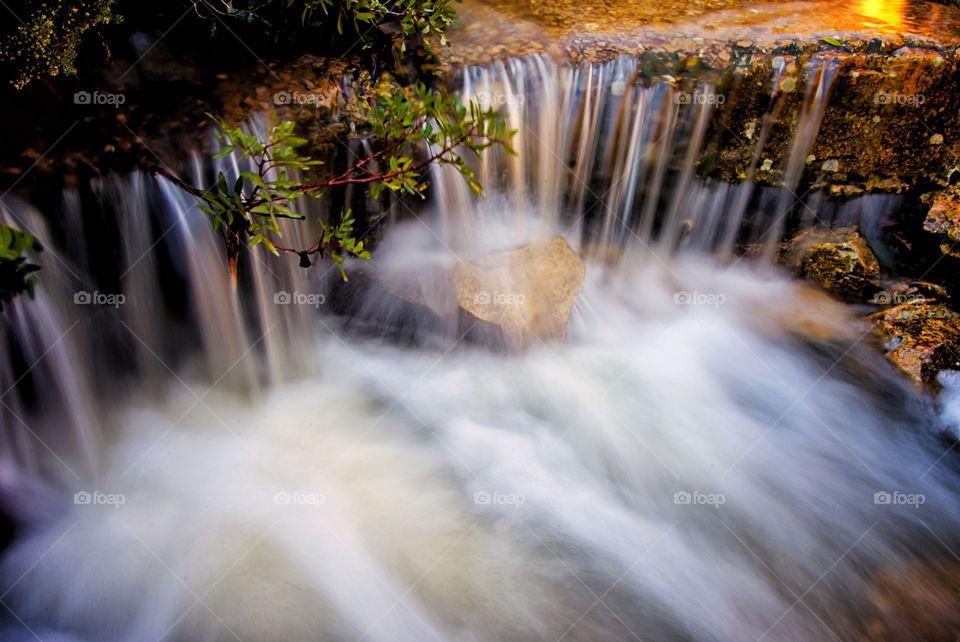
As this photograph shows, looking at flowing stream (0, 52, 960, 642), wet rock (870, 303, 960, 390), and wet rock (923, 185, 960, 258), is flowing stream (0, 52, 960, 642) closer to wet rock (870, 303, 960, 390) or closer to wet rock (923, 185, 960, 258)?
wet rock (870, 303, 960, 390)

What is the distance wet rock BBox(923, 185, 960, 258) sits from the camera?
5191 mm

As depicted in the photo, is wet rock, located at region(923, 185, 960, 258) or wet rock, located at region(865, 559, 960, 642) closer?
wet rock, located at region(865, 559, 960, 642)

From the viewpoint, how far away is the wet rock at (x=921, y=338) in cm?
467

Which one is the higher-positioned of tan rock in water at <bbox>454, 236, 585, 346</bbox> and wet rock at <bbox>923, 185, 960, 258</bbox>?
wet rock at <bbox>923, 185, 960, 258</bbox>

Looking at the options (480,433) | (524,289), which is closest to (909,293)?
(524,289)

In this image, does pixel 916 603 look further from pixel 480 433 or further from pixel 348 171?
pixel 348 171

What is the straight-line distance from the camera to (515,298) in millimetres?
4746

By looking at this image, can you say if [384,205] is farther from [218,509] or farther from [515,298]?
[218,509]

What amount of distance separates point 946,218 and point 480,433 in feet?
14.5

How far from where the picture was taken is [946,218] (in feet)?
17.3

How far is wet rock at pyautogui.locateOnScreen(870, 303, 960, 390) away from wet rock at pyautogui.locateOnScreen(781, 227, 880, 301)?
36 cm

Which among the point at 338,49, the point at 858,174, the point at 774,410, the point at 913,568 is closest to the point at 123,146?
the point at 338,49

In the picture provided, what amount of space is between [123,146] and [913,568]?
17.6 feet

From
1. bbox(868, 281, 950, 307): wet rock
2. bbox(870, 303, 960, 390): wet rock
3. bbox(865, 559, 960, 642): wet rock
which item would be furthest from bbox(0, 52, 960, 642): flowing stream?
bbox(868, 281, 950, 307): wet rock
